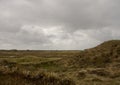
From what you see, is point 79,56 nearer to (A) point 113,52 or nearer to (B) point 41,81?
(A) point 113,52

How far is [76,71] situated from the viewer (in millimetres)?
32906

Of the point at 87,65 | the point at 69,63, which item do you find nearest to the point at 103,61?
the point at 87,65

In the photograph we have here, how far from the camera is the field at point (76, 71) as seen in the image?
13.5 m

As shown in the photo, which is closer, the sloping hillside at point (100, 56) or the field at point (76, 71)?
the field at point (76, 71)

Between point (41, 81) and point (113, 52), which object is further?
point (113, 52)

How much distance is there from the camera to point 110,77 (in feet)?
98.2

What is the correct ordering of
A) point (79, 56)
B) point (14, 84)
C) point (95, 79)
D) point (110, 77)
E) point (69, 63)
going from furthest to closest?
point (79, 56), point (69, 63), point (110, 77), point (95, 79), point (14, 84)

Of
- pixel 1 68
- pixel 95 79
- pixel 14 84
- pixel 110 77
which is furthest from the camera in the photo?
pixel 110 77

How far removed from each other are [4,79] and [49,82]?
2.14 m

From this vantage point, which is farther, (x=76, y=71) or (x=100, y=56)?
(x=100, y=56)

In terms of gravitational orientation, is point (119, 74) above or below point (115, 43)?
below

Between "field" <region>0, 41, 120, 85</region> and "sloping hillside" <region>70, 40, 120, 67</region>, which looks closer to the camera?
"field" <region>0, 41, 120, 85</region>

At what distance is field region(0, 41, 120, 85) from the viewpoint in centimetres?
1347

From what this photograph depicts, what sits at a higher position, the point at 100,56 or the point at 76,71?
the point at 100,56
